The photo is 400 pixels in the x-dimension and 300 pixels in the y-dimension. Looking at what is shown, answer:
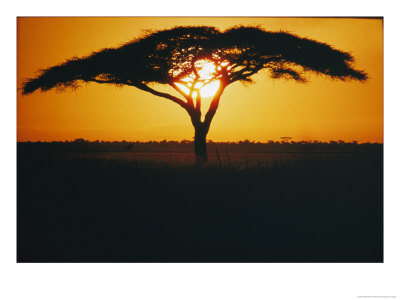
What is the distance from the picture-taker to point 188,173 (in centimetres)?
628

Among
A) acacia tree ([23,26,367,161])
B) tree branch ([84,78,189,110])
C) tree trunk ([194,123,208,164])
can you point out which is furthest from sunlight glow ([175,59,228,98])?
tree trunk ([194,123,208,164])

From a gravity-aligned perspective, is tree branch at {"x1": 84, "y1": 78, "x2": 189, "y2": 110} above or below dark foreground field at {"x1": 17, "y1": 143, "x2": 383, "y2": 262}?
above

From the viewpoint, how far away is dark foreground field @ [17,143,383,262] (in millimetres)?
4926

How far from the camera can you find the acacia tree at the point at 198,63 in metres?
6.18

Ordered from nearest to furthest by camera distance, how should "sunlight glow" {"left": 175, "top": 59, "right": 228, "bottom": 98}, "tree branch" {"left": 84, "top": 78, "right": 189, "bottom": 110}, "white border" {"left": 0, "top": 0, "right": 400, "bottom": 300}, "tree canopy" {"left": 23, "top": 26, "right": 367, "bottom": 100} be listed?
"white border" {"left": 0, "top": 0, "right": 400, "bottom": 300} < "tree canopy" {"left": 23, "top": 26, "right": 367, "bottom": 100} < "tree branch" {"left": 84, "top": 78, "right": 189, "bottom": 110} < "sunlight glow" {"left": 175, "top": 59, "right": 228, "bottom": 98}

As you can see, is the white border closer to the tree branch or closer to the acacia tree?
the acacia tree

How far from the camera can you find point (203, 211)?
17.1ft

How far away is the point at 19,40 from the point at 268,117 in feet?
13.0

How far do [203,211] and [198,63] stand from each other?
3.52 meters

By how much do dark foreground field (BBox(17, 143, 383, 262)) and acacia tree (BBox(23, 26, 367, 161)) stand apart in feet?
3.69
